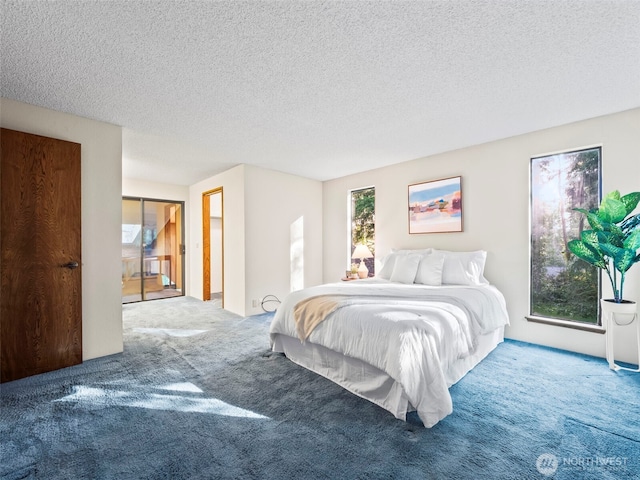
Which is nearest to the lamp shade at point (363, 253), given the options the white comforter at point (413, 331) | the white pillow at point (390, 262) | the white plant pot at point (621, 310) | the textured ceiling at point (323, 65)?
the white pillow at point (390, 262)

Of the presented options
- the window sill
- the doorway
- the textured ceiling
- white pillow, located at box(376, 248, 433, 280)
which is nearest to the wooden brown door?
the textured ceiling

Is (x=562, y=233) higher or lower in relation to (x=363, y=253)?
higher

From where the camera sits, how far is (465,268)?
11.5ft

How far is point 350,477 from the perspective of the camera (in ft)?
4.74

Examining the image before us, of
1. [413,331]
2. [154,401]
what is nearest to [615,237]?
[413,331]

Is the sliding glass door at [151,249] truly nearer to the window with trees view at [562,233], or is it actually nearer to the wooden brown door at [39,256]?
the wooden brown door at [39,256]

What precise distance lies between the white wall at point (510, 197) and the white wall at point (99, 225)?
3.80 m

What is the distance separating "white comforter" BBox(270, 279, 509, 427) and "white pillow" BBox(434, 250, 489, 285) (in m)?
0.41

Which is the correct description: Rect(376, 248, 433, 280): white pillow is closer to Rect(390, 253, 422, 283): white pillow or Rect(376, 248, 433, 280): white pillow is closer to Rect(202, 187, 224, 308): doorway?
Rect(390, 253, 422, 283): white pillow

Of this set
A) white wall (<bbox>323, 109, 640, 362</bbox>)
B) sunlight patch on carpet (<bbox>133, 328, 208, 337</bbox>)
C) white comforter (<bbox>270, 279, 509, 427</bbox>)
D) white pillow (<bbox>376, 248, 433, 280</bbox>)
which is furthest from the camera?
white pillow (<bbox>376, 248, 433, 280</bbox>)

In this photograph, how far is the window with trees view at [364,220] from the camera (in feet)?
17.0

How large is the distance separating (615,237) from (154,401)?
13.7 ft

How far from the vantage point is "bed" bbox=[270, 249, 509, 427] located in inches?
74.2

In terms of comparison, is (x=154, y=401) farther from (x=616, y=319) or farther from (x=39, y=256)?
(x=616, y=319)
